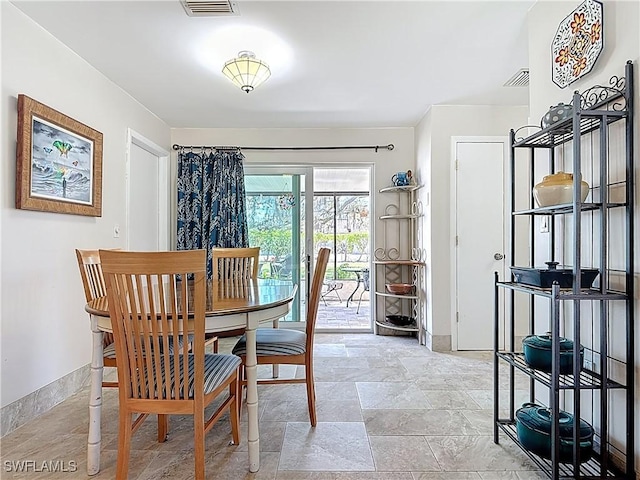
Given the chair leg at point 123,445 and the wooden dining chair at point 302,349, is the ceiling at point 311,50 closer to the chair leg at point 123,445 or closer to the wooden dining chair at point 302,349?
the wooden dining chair at point 302,349

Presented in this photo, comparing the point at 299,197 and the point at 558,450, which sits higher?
the point at 299,197

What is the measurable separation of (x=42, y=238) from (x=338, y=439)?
2.20m

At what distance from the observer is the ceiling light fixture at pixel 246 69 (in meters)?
2.54

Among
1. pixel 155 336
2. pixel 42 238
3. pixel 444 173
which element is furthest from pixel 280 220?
pixel 155 336

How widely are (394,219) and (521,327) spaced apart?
5.78ft

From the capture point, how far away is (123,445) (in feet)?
5.16

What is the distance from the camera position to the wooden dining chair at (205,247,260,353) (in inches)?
122

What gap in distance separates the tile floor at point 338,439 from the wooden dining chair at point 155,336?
418 millimetres

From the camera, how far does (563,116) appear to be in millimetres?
1680

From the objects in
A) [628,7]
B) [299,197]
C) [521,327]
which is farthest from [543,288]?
[299,197]

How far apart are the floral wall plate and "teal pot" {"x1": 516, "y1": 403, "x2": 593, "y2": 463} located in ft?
5.23

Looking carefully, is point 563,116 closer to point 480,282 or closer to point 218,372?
point 218,372

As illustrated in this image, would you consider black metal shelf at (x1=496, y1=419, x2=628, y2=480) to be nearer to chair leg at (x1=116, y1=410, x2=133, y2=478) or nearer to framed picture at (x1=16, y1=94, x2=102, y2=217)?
chair leg at (x1=116, y1=410, x2=133, y2=478)

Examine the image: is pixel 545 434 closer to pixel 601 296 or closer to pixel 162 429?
pixel 601 296
